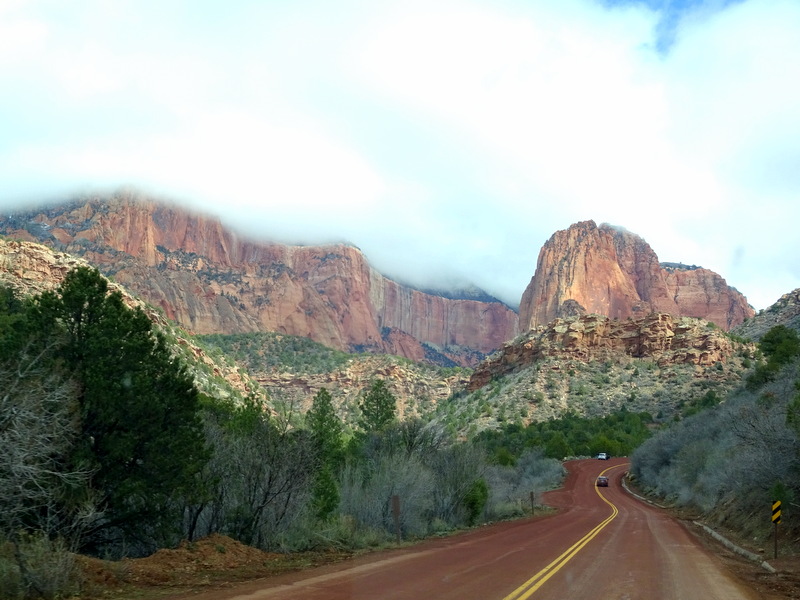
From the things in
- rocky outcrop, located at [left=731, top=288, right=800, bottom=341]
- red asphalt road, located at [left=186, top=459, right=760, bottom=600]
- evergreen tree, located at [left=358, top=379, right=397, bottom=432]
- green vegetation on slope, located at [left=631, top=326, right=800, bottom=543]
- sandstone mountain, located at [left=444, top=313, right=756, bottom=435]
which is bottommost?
red asphalt road, located at [left=186, top=459, right=760, bottom=600]

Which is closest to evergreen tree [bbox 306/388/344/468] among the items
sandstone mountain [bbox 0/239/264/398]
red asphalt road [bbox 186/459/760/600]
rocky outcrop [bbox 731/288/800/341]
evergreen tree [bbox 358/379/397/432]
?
evergreen tree [bbox 358/379/397/432]

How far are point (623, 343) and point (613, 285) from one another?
79.8 m

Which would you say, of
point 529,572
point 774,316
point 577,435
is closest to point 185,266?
point 577,435

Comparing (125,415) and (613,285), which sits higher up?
(613,285)

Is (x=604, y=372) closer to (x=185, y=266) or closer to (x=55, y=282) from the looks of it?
(x=55, y=282)

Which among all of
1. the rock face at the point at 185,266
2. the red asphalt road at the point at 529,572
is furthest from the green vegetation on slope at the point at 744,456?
the rock face at the point at 185,266

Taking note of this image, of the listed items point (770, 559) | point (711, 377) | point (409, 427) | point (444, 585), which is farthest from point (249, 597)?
point (711, 377)

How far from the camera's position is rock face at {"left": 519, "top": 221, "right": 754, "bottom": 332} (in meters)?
159

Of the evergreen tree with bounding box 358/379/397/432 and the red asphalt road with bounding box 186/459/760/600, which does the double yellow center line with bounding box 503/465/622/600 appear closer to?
the red asphalt road with bounding box 186/459/760/600

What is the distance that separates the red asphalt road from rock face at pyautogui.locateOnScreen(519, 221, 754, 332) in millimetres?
133062

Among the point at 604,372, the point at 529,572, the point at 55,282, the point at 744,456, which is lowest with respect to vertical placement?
the point at 529,572

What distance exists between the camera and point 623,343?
89.2 m

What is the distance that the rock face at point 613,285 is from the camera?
159 m

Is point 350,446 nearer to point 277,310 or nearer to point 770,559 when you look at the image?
point 770,559
